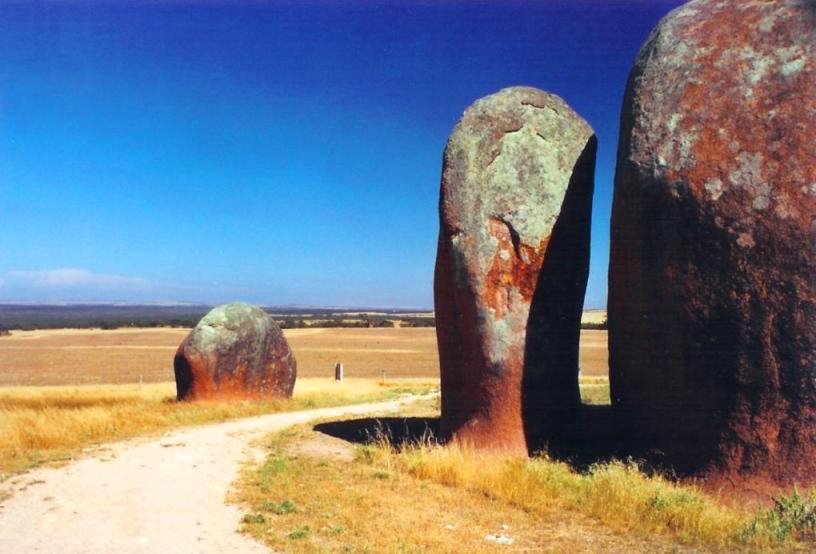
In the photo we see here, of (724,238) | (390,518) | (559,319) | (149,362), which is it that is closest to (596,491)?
(390,518)

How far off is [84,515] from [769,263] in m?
7.60

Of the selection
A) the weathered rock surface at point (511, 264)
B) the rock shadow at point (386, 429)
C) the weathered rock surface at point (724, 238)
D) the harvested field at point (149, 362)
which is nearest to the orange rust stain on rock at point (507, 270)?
the weathered rock surface at point (511, 264)

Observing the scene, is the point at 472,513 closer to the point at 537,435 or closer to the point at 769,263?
the point at 537,435

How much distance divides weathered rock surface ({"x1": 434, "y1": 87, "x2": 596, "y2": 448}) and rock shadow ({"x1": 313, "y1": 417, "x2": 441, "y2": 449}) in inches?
61.3

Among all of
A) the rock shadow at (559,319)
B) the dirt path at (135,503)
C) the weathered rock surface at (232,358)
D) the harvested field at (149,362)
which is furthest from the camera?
the harvested field at (149,362)

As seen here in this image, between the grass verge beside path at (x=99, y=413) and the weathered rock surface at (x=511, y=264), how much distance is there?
6419 millimetres

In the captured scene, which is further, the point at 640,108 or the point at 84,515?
the point at 640,108

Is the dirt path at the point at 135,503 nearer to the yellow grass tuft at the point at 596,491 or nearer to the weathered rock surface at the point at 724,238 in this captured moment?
the yellow grass tuft at the point at 596,491

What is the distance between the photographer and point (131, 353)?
48.5 m

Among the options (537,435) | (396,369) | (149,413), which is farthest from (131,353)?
(537,435)

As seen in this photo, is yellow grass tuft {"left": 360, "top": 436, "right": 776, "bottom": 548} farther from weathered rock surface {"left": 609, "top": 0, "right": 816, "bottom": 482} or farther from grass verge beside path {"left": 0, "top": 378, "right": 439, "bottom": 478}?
grass verge beside path {"left": 0, "top": 378, "right": 439, "bottom": 478}

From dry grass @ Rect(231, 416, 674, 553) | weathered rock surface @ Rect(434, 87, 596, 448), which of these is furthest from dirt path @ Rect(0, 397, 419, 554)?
weathered rock surface @ Rect(434, 87, 596, 448)

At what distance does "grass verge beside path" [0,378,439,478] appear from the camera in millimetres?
11695

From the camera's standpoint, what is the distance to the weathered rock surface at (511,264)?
995cm
